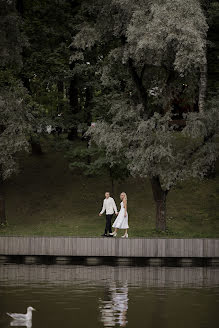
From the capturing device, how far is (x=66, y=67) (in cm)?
4141

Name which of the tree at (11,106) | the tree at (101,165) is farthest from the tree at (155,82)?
the tree at (11,106)

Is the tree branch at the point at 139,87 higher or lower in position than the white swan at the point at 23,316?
higher

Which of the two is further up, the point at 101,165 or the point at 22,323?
the point at 101,165

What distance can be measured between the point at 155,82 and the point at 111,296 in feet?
53.3

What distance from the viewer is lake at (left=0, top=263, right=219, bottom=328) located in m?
16.2

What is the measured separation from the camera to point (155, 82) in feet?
112

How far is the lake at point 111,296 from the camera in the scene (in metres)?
16.2


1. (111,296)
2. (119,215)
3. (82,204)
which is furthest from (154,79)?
(111,296)

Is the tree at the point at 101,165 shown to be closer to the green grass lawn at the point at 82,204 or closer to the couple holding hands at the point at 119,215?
the green grass lawn at the point at 82,204

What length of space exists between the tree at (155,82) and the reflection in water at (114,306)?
1104cm

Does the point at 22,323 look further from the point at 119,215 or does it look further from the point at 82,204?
the point at 82,204

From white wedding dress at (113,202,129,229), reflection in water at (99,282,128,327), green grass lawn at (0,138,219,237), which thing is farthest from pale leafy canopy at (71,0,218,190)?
reflection in water at (99,282,128,327)

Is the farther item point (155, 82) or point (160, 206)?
point (155, 82)

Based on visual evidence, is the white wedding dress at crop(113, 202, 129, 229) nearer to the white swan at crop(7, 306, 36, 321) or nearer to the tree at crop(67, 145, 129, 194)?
the tree at crop(67, 145, 129, 194)
